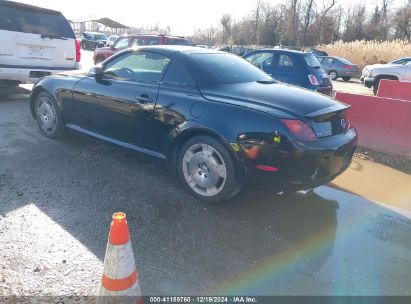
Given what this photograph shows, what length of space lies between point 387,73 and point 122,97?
547 inches

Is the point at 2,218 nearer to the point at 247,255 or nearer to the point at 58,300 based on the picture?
the point at 58,300

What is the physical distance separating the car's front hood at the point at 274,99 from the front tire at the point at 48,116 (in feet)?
8.55

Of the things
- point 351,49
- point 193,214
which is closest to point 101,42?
point 351,49

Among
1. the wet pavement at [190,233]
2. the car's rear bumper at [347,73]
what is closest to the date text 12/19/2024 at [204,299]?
the wet pavement at [190,233]

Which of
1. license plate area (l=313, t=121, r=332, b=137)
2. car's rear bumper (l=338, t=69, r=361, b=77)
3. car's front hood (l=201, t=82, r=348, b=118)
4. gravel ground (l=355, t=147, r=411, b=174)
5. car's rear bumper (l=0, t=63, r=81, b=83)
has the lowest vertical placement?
car's rear bumper (l=338, t=69, r=361, b=77)

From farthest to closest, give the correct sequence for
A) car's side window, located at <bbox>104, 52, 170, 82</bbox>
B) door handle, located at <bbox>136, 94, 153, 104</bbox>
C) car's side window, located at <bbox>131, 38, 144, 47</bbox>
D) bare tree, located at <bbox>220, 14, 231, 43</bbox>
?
bare tree, located at <bbox>220, 14, 231, 43</bbox> < car's side window, located at <bbox>131, 38, 144, 47</bbox> < car's side window, located at <bbox>104, 52, 170, 82</bbox> < door handle, located at <bbox>136, 94, 153, 104</bbox>

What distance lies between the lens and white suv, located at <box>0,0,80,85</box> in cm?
676

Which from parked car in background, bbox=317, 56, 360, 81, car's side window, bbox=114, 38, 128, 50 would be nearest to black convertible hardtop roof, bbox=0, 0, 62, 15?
car's side window, bbox=114, 38, 128, 50

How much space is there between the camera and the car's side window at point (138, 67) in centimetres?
414

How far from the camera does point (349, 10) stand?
56062 mm

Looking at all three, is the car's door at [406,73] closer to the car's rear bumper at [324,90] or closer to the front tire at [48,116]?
the car's rear bumper at [324,90]

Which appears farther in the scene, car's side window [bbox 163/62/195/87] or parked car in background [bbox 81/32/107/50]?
parked car in background [bbox 81/32/107/50]

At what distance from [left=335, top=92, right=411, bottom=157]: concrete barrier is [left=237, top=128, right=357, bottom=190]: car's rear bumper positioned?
2.79 metres

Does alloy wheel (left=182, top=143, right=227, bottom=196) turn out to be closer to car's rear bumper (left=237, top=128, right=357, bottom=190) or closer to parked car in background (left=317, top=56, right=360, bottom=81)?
car's rear bumper (left=237, top=128, right=357, bottom=190)
